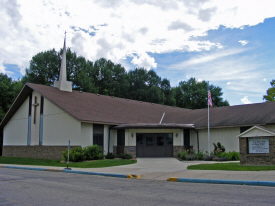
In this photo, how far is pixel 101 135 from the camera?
28453 mm

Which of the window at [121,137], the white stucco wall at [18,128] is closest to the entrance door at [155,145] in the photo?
the window at [121,137]

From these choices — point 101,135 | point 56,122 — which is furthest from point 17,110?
point 101,135

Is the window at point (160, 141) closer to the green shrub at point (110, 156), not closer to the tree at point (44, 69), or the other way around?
the green shrub at point (110, 156)

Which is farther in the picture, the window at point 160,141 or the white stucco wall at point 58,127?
the window at point 160,141

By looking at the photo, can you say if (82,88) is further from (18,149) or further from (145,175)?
(145,175)

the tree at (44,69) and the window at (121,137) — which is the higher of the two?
the tree at (44,69)

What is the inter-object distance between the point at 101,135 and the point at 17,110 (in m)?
12.0

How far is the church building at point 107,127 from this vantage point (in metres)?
27.2

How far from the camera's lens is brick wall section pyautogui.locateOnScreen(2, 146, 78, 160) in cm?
2781

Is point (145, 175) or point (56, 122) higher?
point (56, 122)

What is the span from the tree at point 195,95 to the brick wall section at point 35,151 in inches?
1649

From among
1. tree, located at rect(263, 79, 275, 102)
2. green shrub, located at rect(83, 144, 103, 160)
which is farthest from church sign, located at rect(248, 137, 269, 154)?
tree, located at rect(263, 79, 275, 102)

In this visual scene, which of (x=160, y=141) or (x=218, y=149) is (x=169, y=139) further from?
(x=218, y=149)

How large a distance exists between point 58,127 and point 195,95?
4372 centimetres
